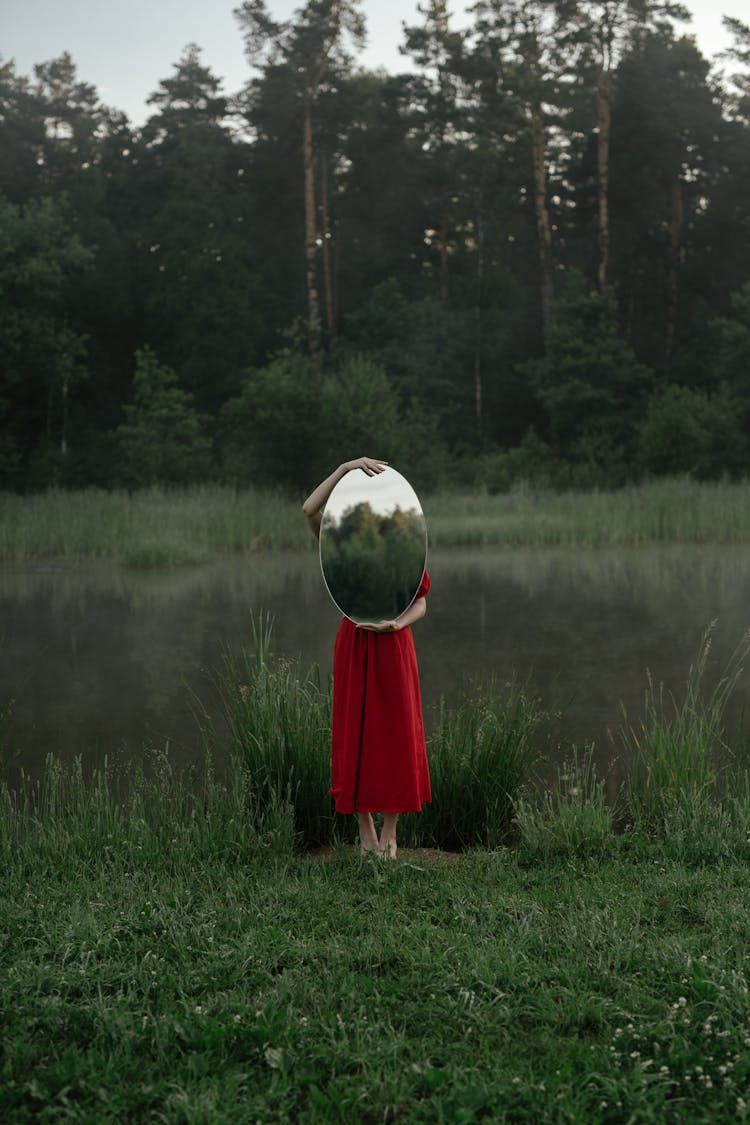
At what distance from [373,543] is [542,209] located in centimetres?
3302

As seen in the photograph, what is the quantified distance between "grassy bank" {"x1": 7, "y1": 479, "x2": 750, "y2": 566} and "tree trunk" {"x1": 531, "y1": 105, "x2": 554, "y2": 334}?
13764 millimetres

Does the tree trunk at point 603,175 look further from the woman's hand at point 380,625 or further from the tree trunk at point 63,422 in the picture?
the woman's hand at point 380,625

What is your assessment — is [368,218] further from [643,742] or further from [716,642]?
[643,742]

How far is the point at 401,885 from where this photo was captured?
14.3ft

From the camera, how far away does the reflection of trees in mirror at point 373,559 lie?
14.9ft

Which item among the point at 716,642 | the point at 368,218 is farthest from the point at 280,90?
the point at 716,642

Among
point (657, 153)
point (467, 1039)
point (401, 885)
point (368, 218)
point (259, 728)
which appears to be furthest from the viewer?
point (368, 218)

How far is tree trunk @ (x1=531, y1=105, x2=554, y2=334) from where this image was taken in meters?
34.7

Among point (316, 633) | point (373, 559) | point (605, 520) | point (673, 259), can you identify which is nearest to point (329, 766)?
point (373, 559)

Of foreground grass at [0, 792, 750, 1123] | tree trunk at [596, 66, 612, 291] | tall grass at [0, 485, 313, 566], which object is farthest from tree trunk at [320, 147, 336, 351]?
foreground grass at [0, 792, 750, 1123]

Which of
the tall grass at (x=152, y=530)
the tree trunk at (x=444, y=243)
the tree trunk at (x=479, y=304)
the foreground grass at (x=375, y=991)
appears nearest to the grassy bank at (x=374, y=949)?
the foreground grass at (x=375, y=991)

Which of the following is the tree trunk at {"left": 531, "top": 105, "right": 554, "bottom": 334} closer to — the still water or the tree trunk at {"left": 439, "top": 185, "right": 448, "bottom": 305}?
the tree trunk at {"left": 439, "top": 185, "right": 448, "bottom": 305}

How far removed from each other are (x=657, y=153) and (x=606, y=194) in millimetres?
4627

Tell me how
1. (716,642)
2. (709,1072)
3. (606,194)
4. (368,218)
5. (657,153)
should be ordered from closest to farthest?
(709,1072), (716,642), (606,194), (657,153), (368,218)
